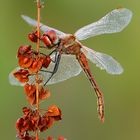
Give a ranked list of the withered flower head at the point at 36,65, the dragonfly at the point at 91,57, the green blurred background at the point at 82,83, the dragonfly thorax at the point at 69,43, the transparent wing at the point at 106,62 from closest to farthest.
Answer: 1. the withered flower head at the point at 36,65
2. the dragonfly thorax at the point at 69,43
3. the dragonfly at the point at 91,57
4. the transparent wing at the point at 106,62
5. the green blurred background at the point at 82,83

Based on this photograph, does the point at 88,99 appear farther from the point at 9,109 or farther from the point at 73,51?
the point at 73,51

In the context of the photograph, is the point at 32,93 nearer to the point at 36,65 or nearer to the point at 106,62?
the point at 36,65

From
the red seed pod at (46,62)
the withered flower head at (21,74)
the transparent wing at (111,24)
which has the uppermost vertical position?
the transparent wing at (111,24)

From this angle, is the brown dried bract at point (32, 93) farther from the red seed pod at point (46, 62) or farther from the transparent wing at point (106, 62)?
the transparent wing at point (106, 62)

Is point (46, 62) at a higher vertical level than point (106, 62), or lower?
lower

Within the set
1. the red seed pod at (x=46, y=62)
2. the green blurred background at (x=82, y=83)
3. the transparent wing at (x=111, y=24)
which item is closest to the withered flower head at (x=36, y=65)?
the red seed pod at (x=46, y=62)

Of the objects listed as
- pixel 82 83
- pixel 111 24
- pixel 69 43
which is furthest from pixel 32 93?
pixel 82 83

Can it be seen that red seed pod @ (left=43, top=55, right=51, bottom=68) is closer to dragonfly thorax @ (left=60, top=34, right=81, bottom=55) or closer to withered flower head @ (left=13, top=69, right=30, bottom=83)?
withered flower head @ (left=13, top=69, right=30, bottom=83)
